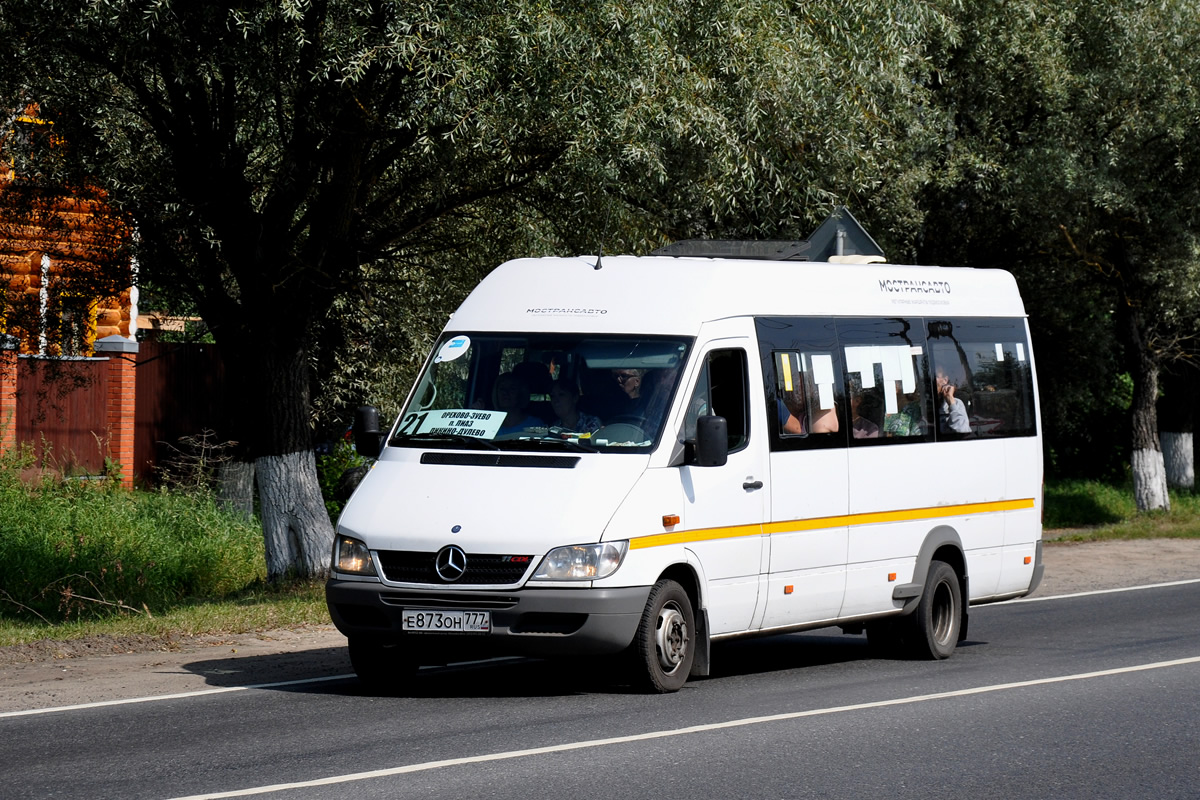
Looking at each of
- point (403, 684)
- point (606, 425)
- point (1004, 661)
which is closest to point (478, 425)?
point (606, 425)

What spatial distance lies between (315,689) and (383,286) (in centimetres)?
1005

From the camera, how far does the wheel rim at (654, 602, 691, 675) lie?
31.9 ft

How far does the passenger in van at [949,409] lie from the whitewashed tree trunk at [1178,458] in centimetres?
1906

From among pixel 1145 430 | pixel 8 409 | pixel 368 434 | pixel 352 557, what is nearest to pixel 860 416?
pixel 368 434

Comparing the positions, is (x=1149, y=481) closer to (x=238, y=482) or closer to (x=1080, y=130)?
(x=1080, y=130)

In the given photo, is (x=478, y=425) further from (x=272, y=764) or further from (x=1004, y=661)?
(x=1004, y=661)

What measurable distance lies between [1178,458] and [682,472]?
22.6 metres

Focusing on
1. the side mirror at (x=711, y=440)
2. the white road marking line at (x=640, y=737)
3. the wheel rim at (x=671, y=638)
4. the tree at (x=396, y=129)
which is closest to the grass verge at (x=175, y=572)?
the tree at (x=396, y=129)

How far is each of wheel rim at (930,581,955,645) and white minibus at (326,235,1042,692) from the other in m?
0.02

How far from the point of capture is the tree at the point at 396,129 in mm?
13000

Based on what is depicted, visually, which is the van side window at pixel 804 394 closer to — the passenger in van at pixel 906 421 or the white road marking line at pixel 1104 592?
the passenger in van at pixel 906 421

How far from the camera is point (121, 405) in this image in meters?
26.3

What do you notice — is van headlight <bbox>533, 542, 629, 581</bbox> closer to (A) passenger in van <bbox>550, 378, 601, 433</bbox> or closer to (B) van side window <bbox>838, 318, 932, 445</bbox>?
(A) passenger in van <bbox>550, 378, 601, 433</bbox>

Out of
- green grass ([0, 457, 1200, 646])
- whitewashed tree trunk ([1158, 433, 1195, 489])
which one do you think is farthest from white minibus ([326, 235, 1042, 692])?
whitewashed tree trunk ([1158, 433, 1195, 489])
